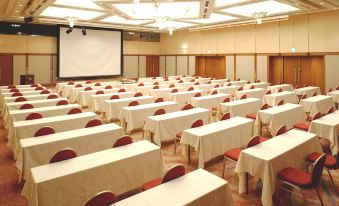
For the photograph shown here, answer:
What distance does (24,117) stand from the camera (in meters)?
7.38

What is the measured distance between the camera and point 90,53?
745 inches

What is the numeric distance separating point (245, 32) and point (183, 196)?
15778 millimetres

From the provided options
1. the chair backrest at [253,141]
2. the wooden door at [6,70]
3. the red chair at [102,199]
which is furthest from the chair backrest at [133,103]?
the wooden door at [6,70]

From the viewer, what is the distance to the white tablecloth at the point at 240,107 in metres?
8.56

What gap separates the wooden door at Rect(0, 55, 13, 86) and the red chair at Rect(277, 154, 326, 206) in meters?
17.5

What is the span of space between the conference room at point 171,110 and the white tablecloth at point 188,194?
2cm


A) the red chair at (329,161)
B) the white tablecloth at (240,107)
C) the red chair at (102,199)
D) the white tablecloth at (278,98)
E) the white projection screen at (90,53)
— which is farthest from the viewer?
the white projection screen at (90,53)

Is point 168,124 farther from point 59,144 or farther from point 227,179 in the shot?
point 59,144

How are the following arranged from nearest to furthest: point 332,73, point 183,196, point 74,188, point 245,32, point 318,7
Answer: point 183,196
point 74,188
point 318,7
point 332,73
point 245,32

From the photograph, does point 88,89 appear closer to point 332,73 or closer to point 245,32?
point 245,32

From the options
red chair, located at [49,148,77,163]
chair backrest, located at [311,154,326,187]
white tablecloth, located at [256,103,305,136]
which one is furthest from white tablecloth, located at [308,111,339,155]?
red chair, located at [49,148,77,163]

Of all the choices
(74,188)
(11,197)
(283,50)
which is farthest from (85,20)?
(74,188)

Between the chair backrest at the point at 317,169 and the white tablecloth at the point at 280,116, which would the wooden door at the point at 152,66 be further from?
the chair backrest at the point at 317,169

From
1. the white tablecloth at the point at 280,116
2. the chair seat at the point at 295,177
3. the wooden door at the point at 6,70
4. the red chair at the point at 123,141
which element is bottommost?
the chair seat at the point at 295,177
